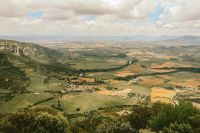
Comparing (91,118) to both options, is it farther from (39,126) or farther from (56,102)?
(56,102)

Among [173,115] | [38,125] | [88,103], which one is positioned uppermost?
[173,115]

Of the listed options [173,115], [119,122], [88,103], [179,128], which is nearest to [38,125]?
[119,122]

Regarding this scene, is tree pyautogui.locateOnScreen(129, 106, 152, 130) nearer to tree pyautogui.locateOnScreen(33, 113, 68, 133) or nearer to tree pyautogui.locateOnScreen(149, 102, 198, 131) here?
tree pyautogui.locateOnScreen(149, 102, 198, 131)

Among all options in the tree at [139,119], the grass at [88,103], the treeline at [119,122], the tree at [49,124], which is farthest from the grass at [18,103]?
the tree at [139,119]

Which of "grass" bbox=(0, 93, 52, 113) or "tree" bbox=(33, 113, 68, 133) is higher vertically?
"tree" bbox=(33, 113, 68, 133)

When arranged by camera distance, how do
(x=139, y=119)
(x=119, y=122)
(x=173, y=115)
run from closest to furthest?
1. (x=173, y=115)
2. (x=119, y=122)
3. (x=139, y=119)

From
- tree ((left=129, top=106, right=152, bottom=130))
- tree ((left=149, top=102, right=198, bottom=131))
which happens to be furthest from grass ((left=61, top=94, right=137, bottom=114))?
tree ((left=149, top=102, right=198, bottom=131))

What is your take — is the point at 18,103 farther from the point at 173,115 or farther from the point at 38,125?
the point at 173,115

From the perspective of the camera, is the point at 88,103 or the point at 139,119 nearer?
the point at 139,119

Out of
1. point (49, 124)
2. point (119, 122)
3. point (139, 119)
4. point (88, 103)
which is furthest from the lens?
point (88, 103)

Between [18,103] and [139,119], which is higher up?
[139,119]

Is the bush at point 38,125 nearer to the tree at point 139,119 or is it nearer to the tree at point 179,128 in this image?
the tree at point 139,119

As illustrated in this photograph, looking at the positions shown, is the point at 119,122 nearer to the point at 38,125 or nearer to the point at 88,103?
the point at 38,125
